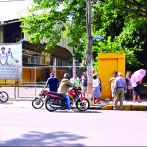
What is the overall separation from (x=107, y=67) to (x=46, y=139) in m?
9.02

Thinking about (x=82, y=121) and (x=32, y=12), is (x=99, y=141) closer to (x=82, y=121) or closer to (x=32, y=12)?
(x=82, y=121)

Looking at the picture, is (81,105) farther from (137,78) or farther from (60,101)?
(137,78)

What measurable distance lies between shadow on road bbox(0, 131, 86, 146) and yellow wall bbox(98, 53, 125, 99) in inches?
317

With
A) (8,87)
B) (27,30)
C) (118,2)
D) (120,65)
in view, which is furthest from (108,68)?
(8,87)

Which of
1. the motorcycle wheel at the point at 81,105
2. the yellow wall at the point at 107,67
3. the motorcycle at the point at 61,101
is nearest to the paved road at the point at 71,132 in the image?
the motorcycle at the point at 61,101

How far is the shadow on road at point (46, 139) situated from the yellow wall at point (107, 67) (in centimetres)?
806

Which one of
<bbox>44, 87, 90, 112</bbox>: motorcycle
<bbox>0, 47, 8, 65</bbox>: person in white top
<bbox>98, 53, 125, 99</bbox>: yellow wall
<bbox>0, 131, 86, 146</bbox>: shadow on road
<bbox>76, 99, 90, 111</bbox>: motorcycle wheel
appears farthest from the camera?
<bbox>0, 47, 8, 65</bbox>: person in white top

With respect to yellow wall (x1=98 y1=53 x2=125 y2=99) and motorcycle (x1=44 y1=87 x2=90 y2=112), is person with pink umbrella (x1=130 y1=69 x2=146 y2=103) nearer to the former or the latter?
yellow wall (x1=98 y1=53 x2=125 y2=99)

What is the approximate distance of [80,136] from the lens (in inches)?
229

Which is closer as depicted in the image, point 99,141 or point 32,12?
point 99,141

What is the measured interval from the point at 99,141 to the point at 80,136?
66 centimetres

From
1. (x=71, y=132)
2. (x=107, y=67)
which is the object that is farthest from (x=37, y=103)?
(x=71, y=132)

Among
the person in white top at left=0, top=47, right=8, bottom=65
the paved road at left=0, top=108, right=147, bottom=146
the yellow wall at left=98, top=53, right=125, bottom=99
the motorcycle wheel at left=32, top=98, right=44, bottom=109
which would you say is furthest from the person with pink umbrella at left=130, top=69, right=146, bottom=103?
the person in white top at left=0, top=47, right=8, bottom=65

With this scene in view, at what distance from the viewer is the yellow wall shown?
13812 millimetres
